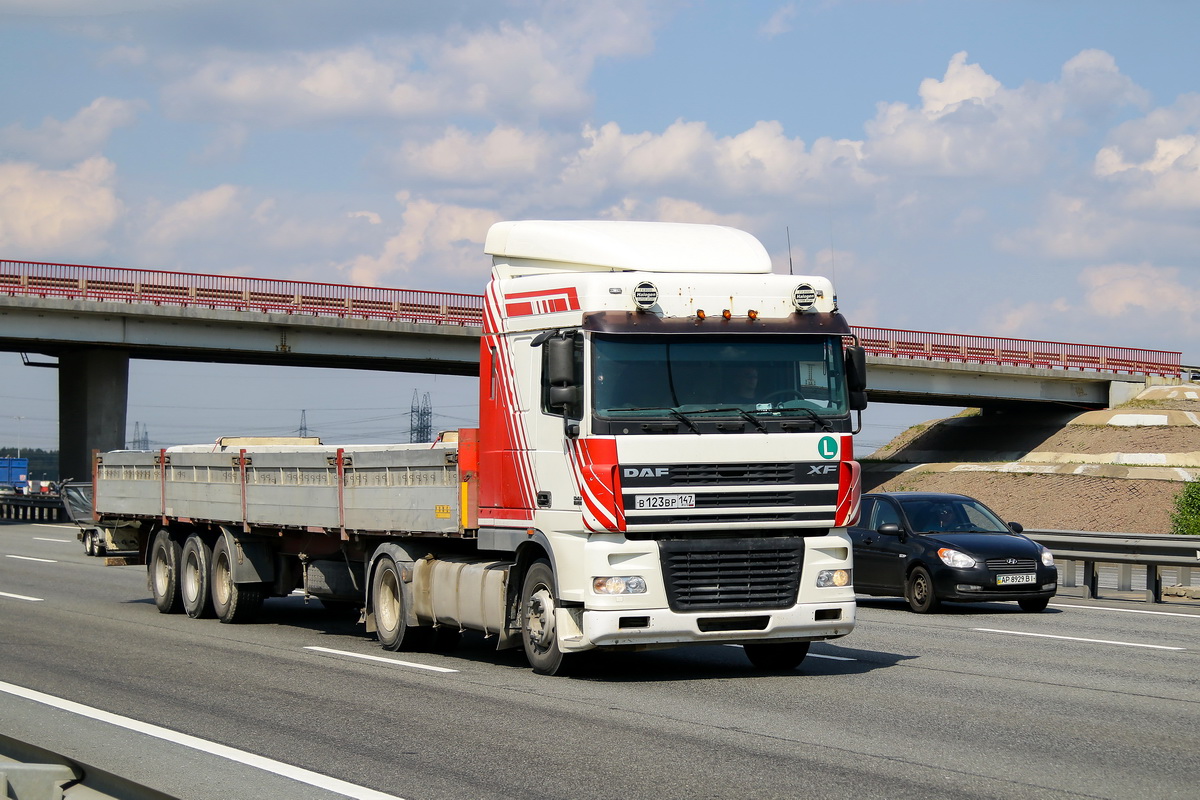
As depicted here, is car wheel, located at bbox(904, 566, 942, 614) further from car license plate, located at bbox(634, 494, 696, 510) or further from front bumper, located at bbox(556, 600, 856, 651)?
car license plate, located at bbox(634, 494, 696, 510)

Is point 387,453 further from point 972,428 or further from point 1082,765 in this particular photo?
point 972,428

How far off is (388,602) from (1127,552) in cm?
1191

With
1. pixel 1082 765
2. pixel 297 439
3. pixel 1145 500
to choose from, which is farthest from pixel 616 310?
pixel 1145 500

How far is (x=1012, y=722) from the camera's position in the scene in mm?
9531

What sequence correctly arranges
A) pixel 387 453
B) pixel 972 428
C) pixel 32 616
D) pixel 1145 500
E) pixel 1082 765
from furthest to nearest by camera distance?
pixel 972 428 < pixel 1145 500 < pixel 32 616 < pixel 387 453 < pixel 1082 765

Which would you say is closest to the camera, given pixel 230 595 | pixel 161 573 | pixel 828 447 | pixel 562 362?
pixel 562 362

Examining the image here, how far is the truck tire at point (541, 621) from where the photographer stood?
38.8 feet

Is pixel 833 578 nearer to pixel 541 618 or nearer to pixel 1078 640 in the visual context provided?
pixel 541 618

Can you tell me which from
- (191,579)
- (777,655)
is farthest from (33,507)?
(777,655)

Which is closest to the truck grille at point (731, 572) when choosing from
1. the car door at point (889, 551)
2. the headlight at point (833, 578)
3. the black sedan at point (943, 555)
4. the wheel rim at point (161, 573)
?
the headlight at point (833, 578)

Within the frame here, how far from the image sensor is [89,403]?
54.7 metres

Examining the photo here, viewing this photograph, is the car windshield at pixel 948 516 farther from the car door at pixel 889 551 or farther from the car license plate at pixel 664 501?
the car license plate at pixel 664 501

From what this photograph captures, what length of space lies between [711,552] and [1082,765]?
3931mm

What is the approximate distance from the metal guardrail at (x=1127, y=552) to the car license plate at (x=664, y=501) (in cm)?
1117
